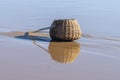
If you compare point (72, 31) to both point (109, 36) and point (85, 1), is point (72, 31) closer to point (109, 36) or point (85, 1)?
point (109, 36)

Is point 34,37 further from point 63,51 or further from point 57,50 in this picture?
point 63,51

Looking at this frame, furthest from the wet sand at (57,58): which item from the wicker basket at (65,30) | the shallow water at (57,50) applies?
the wicker basket at (65,30)

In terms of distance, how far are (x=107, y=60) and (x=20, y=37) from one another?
8.53 ft

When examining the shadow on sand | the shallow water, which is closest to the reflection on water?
the shallow water

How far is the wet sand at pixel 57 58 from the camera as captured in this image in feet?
17.4

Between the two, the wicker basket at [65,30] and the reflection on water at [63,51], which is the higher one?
the wicker basket at [65,30]

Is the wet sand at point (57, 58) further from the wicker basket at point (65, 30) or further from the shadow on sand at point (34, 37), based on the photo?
the wicker basket at point (65, 30)

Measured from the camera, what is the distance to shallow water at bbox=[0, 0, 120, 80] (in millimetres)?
5379

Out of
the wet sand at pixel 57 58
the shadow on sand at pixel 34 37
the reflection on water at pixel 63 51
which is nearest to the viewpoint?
the wet sand at pixel 57 58

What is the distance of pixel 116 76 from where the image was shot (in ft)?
17.5

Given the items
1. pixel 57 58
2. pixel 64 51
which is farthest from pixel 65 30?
pixel 57 58

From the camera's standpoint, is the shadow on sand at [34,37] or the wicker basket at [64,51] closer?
the wicker basket at [64,51]

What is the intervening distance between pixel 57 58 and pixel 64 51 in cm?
57

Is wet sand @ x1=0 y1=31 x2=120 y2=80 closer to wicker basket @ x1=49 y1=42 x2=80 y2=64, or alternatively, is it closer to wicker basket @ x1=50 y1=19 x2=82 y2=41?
wicker basket @ x1=49 y1=42 x2=80 y2=64
